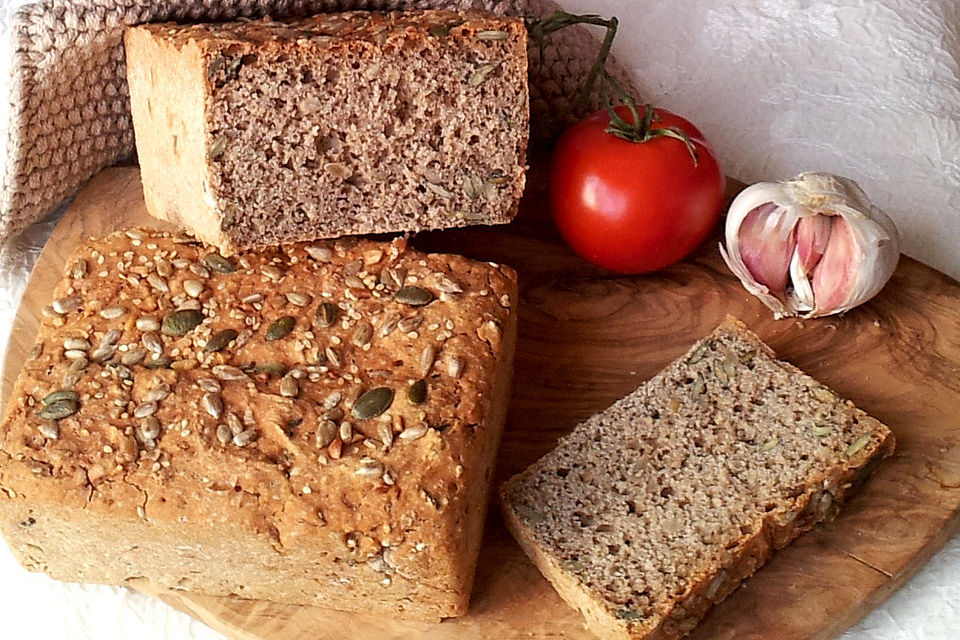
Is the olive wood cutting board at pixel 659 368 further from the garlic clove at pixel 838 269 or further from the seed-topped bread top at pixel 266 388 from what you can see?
the seed-topped bread top at pixel 266 388

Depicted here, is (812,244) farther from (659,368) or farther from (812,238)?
(659,368)

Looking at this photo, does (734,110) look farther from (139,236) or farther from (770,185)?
(139,236)

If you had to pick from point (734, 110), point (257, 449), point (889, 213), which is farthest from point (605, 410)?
point (734, 110)

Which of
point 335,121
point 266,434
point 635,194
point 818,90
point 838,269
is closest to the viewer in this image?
point 266,434

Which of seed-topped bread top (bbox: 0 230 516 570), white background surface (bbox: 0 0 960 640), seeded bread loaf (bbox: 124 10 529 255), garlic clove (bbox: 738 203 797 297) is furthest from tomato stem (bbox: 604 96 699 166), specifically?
white background surface (bbox: 0 0 960 640)

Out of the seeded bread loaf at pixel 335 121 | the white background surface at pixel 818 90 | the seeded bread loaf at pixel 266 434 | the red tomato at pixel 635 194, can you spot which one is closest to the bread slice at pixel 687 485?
the seeded bread loaf at pixel 266 434

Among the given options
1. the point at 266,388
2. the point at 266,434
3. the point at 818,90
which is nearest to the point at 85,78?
the point at 266,388
